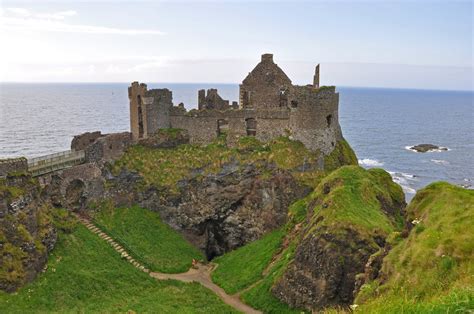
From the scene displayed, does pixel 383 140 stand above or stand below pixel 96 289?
above

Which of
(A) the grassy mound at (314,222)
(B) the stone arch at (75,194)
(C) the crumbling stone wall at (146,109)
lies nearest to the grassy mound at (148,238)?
(B) the stone arch at (75,194)

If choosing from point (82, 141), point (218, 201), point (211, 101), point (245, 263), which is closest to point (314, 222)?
point (245, 263)

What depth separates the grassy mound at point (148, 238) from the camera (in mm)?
40656

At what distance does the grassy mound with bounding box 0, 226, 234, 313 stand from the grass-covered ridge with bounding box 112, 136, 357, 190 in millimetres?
10924

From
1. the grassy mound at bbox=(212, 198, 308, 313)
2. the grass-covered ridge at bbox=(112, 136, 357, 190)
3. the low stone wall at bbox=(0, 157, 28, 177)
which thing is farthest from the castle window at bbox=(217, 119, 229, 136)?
the low stone wall at bbox=(0, 157, 28, 177)

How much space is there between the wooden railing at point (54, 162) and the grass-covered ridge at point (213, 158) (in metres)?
4.20

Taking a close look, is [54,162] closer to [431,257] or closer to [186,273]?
[186,273]

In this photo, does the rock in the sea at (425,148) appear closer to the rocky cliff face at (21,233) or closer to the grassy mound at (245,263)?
the grassy mound at (245,263)

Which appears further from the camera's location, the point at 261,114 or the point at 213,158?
the point at 261,114

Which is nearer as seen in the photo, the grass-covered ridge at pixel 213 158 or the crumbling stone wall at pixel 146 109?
the grass-covered ridge at pixel 213 158

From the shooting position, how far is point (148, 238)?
43625 mm

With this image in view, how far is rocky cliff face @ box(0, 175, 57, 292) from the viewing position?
Answer: 31.5 meters

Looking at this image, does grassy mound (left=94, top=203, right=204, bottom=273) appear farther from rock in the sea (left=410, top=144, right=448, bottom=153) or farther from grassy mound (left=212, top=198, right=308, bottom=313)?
rock in the sea (left=410, top=144, right=448, bottom=153)

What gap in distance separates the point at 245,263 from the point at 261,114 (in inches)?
701
